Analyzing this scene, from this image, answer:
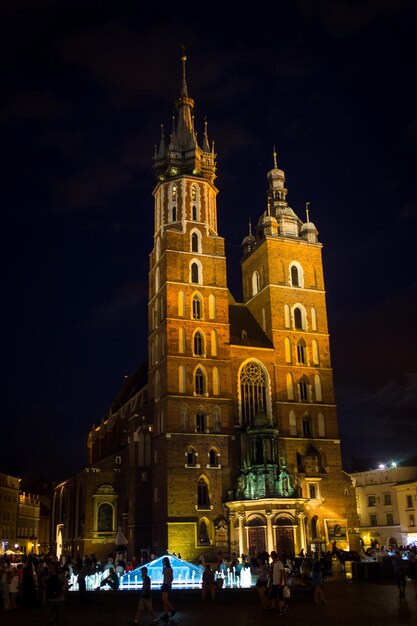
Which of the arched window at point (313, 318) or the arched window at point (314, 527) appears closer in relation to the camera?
the arched window at point (314, 527)

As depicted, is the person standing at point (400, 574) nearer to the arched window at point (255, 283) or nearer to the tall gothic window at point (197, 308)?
the tall gothic window at point (197, 308)

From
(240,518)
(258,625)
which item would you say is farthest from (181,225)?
(258,625)

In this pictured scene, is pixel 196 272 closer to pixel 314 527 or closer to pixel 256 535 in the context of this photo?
pixel 256 535

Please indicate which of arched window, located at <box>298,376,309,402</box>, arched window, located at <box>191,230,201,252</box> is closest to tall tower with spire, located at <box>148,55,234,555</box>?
arched window, located at <box>191,230,201,252</box>

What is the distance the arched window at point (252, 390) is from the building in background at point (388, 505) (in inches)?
910

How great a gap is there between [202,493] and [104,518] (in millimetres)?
11038

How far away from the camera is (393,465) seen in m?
75.2

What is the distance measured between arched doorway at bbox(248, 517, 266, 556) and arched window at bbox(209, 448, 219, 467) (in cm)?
514

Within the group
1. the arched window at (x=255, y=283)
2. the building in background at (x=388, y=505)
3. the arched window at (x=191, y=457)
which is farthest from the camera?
the building in background at (x=388, y=505)

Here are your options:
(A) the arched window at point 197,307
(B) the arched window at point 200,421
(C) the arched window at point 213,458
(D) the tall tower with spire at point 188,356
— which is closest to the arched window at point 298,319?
(D) the tall tower with spire at point 188,356

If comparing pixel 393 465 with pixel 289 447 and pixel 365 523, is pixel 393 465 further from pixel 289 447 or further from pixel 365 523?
pixel 289 447

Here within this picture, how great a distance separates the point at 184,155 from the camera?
6294 centimetres

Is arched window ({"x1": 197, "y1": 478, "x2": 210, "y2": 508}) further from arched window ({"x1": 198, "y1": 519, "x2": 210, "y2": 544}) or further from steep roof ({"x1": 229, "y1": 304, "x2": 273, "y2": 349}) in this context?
steep roof ({"x1": 229, "y1": 304, "x2": 273, "y2": 349})

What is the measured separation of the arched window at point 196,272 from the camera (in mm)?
56406
